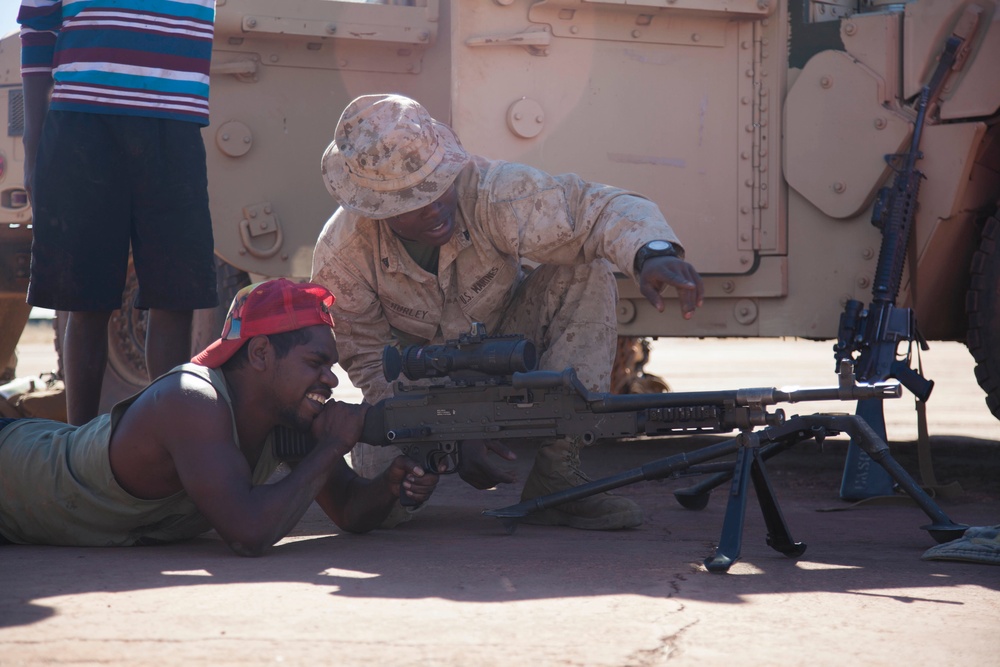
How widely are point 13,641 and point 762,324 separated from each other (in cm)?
345

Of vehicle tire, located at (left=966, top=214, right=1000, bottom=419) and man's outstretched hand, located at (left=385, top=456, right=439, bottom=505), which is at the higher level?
vehicle tire, located at (left=966, top=214, right=1000, bottom=419)

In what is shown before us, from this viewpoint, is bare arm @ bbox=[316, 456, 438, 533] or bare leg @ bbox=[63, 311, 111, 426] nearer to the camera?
bare arm @ bbox=[316, 456, 438, 533]

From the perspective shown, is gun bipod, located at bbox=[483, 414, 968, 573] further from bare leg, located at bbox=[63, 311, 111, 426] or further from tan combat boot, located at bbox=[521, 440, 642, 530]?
bare leg, located at bbox=[63, 311, 111, 426]

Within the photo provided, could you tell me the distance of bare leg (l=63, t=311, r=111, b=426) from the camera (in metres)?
3.75

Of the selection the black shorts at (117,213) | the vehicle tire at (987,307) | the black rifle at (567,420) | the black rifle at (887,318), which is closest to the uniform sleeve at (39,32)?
the black shorts at (117,213)

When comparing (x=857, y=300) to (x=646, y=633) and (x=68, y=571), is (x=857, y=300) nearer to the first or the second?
(x=646, y=633)

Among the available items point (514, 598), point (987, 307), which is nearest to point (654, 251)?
point (514, 598)

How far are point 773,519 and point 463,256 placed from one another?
1448 millimetres

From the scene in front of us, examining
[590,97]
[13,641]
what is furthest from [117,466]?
[590,97]

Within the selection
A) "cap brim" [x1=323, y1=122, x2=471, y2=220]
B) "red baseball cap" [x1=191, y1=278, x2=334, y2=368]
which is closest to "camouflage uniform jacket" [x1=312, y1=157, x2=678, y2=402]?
"cap brim" [x1=323, y1=122, x2=471, y2=220]

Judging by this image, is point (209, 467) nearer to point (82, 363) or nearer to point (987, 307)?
point (82, 363)

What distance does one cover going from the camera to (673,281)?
3168mm

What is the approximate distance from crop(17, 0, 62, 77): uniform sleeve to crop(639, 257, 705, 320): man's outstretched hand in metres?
2.19

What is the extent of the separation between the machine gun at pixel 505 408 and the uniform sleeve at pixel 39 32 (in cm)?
169
